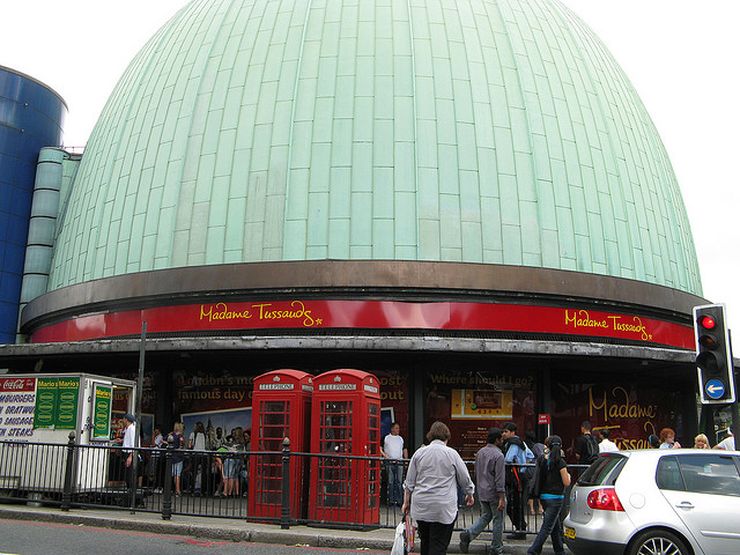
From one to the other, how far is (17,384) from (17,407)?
47cm

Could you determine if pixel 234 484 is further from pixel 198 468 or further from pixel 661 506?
pixel 661 506

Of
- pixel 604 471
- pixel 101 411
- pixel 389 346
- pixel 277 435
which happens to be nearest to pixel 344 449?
pixel 277 435

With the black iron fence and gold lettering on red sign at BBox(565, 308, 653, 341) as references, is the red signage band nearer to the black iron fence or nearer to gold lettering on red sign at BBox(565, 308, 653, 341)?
gold lettering on red sign at BBox(565, 308, 653, 341)

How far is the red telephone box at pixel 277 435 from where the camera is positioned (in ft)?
43.5

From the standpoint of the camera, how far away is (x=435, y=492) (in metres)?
8.22

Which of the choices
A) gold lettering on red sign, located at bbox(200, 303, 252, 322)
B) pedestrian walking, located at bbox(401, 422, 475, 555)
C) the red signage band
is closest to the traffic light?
pedestrian walking, located at bbox(401, 422, 475, 555)

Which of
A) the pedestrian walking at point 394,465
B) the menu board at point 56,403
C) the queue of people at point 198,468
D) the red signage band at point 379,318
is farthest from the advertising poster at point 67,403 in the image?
the pedestrian walking at point 394,465

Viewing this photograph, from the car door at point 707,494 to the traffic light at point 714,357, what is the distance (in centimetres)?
103

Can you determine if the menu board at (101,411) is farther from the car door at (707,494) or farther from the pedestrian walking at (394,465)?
the car door at (707,494)

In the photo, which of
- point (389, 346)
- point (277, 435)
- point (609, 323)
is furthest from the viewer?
point (609, 323)

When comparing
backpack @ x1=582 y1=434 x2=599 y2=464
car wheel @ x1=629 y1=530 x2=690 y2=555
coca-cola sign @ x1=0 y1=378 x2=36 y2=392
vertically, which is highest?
coca-cola sign @ x1=0 y1=378 x2=36 y2=392

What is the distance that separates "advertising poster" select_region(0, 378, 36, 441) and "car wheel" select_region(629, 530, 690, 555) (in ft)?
39.4

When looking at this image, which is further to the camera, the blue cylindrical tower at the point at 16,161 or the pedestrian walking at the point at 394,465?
the blue cylindrical tower at the point at 16,161

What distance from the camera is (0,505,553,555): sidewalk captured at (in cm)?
1144
